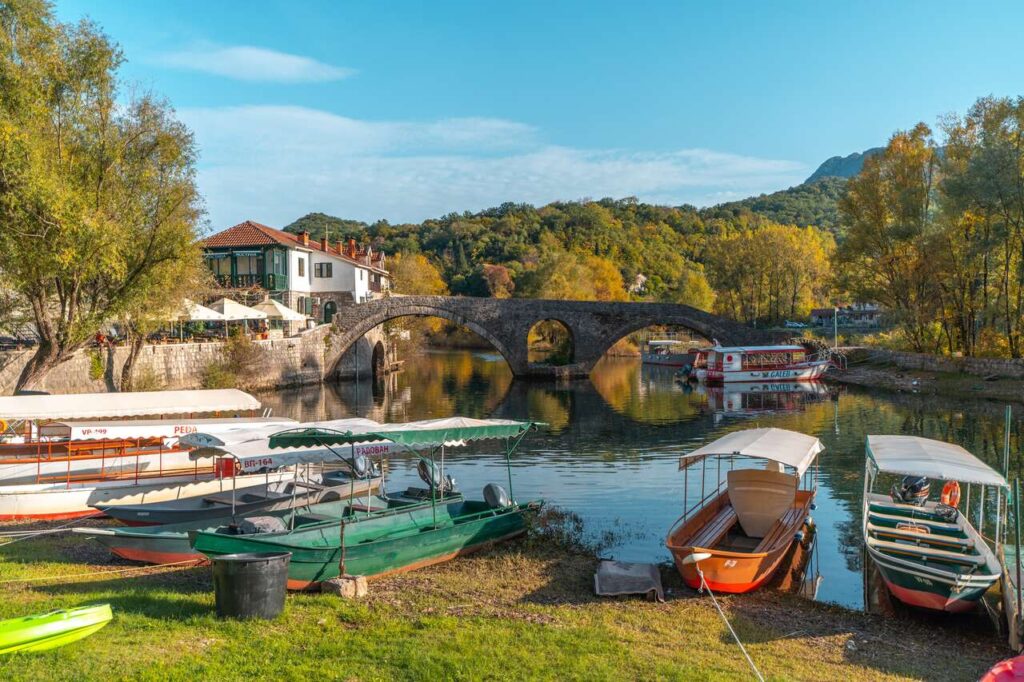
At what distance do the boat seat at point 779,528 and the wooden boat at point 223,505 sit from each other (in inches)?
244

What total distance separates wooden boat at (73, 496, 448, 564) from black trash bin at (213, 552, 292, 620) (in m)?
2.32

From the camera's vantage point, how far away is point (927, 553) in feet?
35.8

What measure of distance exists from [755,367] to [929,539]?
38.5m

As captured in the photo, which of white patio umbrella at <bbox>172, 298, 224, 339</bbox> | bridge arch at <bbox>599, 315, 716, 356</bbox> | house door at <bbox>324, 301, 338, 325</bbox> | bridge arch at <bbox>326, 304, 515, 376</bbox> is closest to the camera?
white patio umbrella at <bbox>172, 298, 224, 339</bbox>

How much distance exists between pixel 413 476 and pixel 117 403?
7255mm

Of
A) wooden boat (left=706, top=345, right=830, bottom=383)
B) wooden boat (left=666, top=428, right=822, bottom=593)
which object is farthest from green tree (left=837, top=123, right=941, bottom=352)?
wooden boat (left=666, top=428, right=822, bottom=593)

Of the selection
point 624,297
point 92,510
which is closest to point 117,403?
point 92,510

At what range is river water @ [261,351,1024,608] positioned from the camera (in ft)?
51.8

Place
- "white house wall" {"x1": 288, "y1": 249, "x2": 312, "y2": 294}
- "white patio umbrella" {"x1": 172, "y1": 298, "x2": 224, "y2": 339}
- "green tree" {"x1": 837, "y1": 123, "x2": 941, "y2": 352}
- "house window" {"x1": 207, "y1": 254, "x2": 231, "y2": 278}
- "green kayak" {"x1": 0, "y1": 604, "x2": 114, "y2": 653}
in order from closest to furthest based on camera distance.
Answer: "green kayak" {"x1": 0, "y1": 604, "x2": 114, "y2": 653}
"white patio umbrella" {"x1": 172, "y1": 298, "x2": 224, "y2": 339}
"green tree" {"x1": 837, "y1": 123, "x2": 941, "y2": 352}
"white house wall" {"x1": 288, "y1": 249, "x2": 312, "y2": 294}
"house window" {"x1": 207, "y1": 254, "x2": 231, "y2": 278}

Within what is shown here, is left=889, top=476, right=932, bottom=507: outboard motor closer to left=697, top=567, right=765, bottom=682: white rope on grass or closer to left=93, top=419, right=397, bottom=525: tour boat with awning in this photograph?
left=697, top=567, right=765, bottom=682: white rope on grass

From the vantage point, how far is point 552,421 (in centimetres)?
3203

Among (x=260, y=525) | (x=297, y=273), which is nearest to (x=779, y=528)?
(x=260, y=525)

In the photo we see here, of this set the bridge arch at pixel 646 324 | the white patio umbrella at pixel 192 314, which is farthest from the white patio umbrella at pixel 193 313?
the bridge arch at pixel 646 324

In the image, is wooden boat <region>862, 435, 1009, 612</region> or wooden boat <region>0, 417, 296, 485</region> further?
wooden boat <region>0, 417, 296, 485</region>
